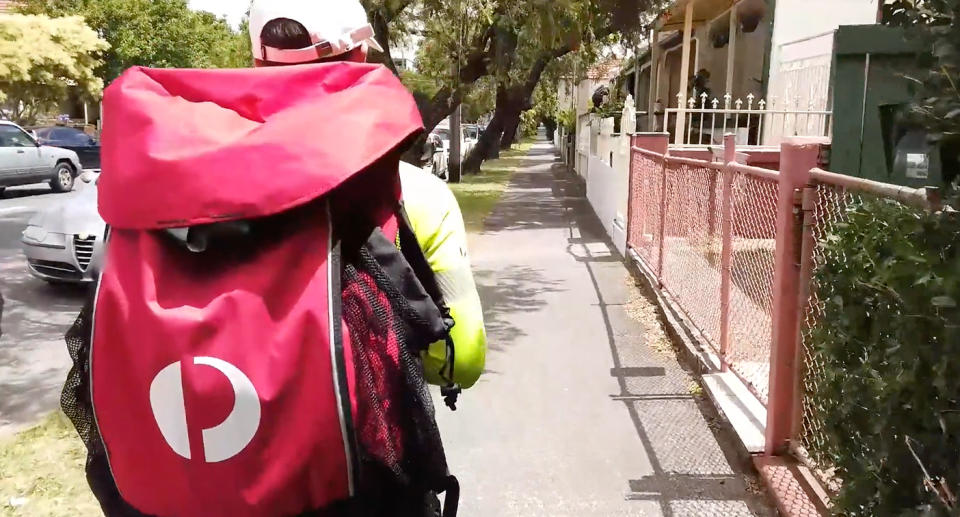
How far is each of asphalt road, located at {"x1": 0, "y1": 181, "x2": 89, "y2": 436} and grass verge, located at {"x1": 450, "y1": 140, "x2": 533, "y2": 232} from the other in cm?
513

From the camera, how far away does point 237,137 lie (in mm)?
1304

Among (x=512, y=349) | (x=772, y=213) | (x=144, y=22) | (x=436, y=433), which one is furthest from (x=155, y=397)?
(x=144, y=22)

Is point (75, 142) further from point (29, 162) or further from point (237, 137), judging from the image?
point (237, 137)

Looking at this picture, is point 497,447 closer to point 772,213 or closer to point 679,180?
point 772,213

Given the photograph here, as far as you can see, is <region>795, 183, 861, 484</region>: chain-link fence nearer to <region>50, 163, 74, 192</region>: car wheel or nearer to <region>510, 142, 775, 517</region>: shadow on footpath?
<region>510, 142, 775, 517</region>: shadow on footpath

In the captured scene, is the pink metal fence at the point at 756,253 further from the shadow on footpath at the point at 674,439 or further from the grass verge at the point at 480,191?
the grass verge at the point at 480,191

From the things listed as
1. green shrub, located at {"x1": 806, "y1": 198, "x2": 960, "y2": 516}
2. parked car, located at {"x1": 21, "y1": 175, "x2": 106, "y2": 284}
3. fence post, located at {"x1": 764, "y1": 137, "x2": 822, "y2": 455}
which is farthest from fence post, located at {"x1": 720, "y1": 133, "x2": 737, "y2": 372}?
parked car, located at {"x1": 21, "y1": 175, "x2": 106, "y2": 284}

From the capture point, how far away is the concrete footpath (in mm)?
3678

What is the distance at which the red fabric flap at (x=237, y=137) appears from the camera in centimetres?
127

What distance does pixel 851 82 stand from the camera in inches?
265

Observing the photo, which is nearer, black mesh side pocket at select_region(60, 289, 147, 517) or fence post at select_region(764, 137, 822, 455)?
black mesh side pocket at select_region(60, 289, 147, 517)

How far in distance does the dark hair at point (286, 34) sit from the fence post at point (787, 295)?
262 cm

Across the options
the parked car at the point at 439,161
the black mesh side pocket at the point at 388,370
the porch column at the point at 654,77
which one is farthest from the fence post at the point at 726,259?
the parked car at the point at 439,161

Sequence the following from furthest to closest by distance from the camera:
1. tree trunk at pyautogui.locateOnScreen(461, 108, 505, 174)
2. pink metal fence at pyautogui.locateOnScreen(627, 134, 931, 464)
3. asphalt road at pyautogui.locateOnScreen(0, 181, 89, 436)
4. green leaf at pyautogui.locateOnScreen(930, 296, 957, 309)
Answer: tree trunk at pyautogui.locateOnScreen(461, 108, 505, 174)
asphalt road at pyautogui.locateOnScreen(0, 181, 89, 436)
pink metal fence at pyautogui.locateOnScreen(627, 134, 931, 464)
green leaf at pyautogui.locateOnScreen(930, 296, 957, 309)
